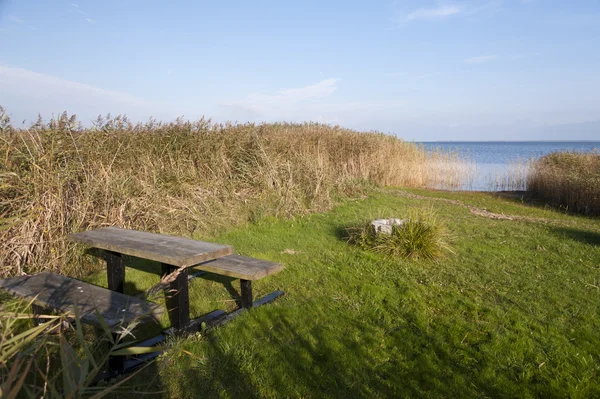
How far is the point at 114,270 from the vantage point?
4.39m

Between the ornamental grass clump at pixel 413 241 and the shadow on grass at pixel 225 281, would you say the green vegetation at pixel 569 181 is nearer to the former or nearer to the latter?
the ornamental grass clump at pixel 413 241

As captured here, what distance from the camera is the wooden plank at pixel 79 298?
2.83m

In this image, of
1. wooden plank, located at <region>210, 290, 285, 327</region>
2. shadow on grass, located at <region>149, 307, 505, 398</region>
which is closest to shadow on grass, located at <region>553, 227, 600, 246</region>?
shadow on grass, located at <region>149, 307, 505, 398</region>

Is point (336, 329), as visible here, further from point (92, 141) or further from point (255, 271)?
point (92, 141)

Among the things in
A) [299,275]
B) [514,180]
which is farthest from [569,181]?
[299,275]

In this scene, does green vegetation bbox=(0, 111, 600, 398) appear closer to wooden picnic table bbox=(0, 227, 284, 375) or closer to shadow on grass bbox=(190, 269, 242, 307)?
shadow on grass bbox=(190, 269, 242, 307)

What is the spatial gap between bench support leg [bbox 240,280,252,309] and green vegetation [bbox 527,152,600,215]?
1127 cm

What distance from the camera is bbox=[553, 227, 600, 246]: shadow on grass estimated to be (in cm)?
718

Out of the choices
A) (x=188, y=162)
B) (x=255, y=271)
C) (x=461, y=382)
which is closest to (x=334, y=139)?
(x=188, y=162)

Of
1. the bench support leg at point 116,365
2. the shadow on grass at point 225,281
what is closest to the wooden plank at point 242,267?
the shadow on grass at point 225,281

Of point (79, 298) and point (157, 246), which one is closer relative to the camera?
point (79, 298)

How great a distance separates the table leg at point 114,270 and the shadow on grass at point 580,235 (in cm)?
716

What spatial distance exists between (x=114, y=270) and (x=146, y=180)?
310 cm

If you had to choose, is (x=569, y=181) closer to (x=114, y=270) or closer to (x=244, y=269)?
(x=244, y=269)
